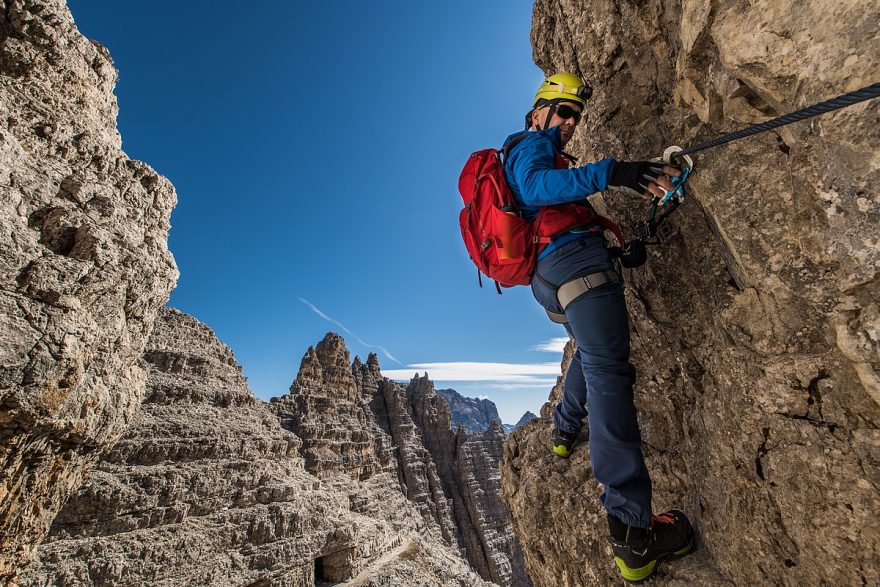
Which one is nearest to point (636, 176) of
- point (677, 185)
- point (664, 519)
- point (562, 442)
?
point (677, 185)

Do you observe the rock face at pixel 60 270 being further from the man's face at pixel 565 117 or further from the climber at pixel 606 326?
the man's face at pixel 565 117

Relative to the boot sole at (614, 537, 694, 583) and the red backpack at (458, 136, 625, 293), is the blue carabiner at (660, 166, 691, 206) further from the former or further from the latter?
the boot sole at (614, 537, 694, 583)

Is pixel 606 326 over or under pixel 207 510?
over

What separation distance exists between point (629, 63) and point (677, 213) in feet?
6.62

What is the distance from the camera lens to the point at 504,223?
3381 mm

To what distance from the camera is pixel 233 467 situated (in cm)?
2631

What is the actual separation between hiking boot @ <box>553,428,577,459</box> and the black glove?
131 inches

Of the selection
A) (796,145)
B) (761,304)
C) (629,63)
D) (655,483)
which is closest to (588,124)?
(629,63)

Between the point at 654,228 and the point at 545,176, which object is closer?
the point at 545,176

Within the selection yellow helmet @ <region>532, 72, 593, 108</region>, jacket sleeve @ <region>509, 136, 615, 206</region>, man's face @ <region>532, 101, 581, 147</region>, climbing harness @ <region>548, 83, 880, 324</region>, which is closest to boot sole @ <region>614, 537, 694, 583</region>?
climbing harness @ <region>548, 83, 880, 324</region>

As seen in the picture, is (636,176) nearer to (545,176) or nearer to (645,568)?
(545,176)

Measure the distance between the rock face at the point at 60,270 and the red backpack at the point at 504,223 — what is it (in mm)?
6096

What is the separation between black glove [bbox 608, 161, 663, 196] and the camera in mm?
2715

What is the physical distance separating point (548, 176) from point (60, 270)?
698cm
